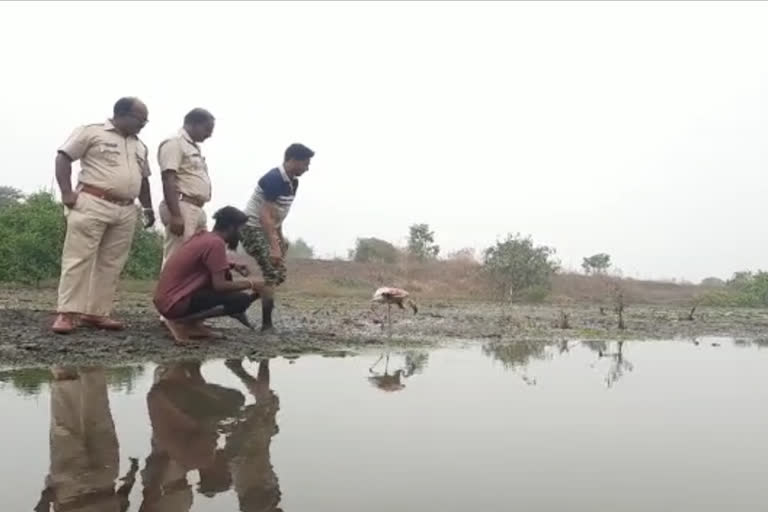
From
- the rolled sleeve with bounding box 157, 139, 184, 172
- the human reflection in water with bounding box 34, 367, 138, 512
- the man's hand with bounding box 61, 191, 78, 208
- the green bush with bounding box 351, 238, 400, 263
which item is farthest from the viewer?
the green bush with bounding box 351, 238, 400, 263

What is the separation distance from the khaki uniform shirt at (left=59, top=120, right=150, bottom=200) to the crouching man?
0.63 meters

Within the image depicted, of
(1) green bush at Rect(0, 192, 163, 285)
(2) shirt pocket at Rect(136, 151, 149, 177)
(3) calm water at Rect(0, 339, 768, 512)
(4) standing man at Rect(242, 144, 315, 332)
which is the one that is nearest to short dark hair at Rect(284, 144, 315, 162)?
(4) standing man at Rect(242, 144, 315, 332)

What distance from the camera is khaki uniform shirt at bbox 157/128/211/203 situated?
5363 millimetres

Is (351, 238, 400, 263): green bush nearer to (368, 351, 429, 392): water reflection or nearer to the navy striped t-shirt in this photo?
the navy striped t-shirt

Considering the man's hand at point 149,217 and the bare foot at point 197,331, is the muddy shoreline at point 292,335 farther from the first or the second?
the man's hand at point 149,217

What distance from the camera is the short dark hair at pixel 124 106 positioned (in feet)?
17.0

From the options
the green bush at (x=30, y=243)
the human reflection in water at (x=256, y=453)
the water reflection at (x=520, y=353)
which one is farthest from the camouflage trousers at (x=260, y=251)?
the green bush at (x=30, y=243)

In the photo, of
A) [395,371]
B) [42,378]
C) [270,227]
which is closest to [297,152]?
[270,227]

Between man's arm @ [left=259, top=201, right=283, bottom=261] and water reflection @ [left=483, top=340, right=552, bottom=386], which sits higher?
man's arm @ [left=259, top=201, right=283, bottom=261]

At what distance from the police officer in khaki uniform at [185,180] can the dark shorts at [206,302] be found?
0.55 meters

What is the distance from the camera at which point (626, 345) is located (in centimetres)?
670

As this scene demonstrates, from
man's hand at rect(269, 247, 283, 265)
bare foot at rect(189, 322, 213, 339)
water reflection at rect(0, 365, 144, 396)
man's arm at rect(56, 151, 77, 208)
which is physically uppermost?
man's arm at rect(56, 151, 77, 208)

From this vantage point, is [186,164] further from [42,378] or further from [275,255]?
[42,378]

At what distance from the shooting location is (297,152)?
601 centimetres
